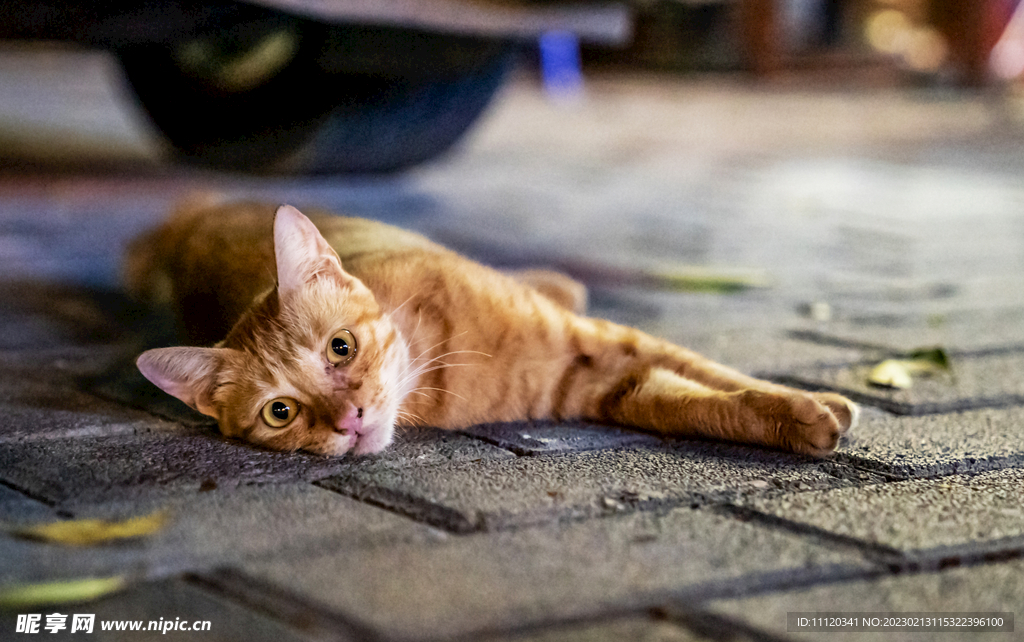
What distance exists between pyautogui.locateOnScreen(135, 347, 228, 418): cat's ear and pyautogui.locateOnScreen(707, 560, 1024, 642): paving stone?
1004mm

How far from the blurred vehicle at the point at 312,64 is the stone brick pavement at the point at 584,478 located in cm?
40

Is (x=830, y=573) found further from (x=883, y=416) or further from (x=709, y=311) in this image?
(x=709, y=311)

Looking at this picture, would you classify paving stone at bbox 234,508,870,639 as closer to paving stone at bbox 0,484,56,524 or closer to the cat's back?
paving stone at bbox 0,484,56,524

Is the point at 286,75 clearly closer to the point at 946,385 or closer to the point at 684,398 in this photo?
the point at 684,398

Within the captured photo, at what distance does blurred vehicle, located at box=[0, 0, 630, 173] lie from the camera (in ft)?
9.17

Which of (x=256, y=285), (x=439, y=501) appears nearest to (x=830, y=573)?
(x=439, y=501)

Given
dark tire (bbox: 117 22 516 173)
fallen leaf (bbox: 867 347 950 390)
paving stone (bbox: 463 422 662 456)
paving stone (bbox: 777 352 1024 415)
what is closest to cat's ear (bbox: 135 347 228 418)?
paving stone (bbox: 463 422 662 456)

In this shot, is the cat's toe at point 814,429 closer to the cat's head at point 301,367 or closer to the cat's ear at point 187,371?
the cat's head at point 301,367

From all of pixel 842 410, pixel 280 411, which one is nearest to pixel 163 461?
pixel 280 411

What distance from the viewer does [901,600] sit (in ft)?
3.57

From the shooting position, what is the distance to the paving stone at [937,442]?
1.51m

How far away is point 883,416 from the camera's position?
1.78 m

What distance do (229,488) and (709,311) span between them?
1.50m

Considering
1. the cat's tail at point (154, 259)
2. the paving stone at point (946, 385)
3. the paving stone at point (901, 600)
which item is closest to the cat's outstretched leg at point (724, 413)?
the paving stone at point (946, 385)
